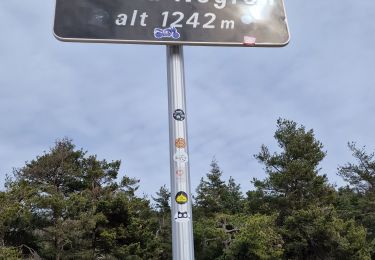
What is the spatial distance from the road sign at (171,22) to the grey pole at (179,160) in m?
0.24

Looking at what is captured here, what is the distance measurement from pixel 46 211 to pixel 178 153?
16666 millimetres

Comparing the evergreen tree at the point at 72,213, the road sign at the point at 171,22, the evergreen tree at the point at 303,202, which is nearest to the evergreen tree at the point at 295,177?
the evergreen tree at the point at 303,202

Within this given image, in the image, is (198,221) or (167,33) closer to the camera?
(167,33)

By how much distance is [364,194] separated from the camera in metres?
29.1

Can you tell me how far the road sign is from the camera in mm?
3465

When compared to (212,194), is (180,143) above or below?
below

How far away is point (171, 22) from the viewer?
3.59 m

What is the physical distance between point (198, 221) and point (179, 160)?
25.4m

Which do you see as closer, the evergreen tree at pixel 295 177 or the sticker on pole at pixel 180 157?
the sticker on pole at pixel 180 157

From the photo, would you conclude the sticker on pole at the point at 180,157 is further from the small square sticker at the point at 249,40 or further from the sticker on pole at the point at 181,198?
the small square sticker at the point at 249,40

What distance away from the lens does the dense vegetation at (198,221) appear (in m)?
18.7

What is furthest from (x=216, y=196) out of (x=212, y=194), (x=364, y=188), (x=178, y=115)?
(x=178, y=115)

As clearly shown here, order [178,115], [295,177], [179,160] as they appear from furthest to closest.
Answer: [295,177]
[178,115]
[179,160]

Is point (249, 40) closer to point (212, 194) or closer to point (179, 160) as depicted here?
point (179, 160)
